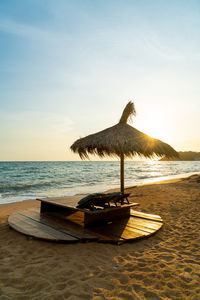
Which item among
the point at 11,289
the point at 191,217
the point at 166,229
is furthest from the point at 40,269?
the point at 191,217

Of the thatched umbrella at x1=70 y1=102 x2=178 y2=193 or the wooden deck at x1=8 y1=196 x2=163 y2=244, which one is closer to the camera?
the wooden deck at x1=8 y1=196 x2=163 y2=244

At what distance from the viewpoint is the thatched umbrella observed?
5.05 metres

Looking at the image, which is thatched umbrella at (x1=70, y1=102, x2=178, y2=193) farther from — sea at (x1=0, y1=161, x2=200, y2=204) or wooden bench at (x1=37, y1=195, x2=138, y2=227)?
sea at (x1=0, y1=161, x2=200, y2=204)

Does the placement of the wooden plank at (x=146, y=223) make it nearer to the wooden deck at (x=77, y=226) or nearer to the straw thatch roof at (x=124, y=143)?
the wooden deck at (x=77, y=226)

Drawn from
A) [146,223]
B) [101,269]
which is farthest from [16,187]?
[101,269]

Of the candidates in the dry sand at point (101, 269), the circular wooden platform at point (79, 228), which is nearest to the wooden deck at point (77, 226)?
A: the circular wooden platform at point (79, 228)

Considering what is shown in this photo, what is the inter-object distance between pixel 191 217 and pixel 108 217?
2783 millimetres

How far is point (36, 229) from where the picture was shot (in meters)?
4.02

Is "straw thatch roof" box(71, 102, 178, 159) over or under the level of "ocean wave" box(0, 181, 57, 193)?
over

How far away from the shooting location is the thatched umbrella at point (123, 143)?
5051 mm

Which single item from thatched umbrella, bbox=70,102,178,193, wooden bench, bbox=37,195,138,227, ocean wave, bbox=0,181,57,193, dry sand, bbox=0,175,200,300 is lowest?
ocean wave, bbox=0,181,57,193

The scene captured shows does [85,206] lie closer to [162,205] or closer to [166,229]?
[166,229]

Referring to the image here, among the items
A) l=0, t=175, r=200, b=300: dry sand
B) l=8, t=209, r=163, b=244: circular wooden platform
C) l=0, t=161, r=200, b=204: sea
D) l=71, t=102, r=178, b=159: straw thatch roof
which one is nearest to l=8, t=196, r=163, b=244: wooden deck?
l=8, t=209, r=163, b=244: circular wooden platform

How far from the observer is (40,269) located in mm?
2754
